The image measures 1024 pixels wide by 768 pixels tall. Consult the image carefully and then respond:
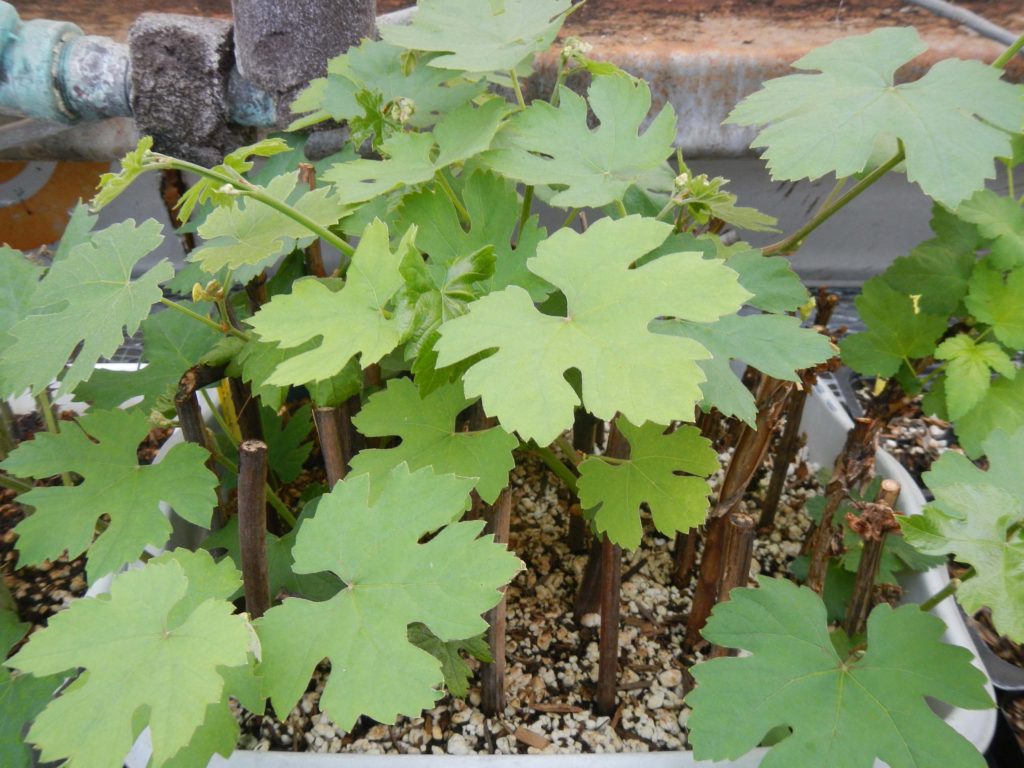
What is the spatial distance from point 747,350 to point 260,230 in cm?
52

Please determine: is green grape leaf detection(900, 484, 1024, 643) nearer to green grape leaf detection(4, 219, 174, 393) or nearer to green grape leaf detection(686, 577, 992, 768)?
green grape leaf detection(686, 577, 992, 768)

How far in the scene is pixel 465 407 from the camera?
2.46ft

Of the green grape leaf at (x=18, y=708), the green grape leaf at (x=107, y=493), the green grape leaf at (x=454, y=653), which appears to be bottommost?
the green grape leaf at (x=18, y=708)

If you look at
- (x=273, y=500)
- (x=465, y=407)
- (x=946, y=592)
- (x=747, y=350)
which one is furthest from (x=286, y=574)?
(x=946, y=592)

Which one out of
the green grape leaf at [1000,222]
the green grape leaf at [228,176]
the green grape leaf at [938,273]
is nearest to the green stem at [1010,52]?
the green grape leaf at [1000,222]

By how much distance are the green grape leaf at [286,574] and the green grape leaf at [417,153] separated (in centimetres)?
37

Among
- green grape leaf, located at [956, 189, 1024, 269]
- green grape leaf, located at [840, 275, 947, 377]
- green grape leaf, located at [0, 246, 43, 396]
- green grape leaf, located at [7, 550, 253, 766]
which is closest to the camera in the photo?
green grape leaf, located at [7, 550, 253, 766]

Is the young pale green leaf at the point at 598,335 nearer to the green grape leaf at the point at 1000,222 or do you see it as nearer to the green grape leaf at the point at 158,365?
the green grape leaf at the point at 158,365

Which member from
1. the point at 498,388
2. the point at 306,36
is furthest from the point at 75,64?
the point at 498,388

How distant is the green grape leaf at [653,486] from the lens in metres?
0.76

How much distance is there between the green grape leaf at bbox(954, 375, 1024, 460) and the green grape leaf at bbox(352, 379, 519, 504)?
2.31ft

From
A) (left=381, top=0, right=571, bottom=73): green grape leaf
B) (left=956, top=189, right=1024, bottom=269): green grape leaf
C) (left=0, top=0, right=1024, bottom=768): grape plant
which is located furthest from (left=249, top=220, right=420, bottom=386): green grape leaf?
(left=956, top=189, right=1024, bottom=269): green grape leaf

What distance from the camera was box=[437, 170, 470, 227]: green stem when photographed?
770 millimetres

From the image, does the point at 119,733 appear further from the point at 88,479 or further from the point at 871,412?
the point at 871,412
